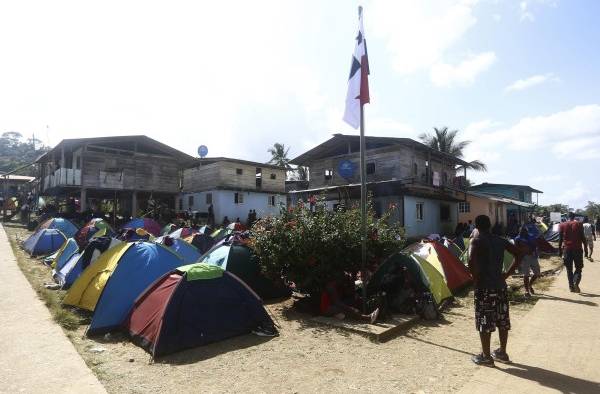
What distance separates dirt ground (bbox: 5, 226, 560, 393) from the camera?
436cm

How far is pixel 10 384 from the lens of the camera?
441cm

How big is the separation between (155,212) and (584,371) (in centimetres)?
2379

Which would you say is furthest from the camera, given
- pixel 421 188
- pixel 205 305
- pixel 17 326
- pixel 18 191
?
pixel 18 191

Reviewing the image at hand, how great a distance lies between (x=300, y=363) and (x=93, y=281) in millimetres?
4705

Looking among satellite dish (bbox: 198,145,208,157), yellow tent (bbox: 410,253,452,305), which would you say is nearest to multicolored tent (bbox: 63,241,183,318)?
yellow tent (bbox: 410,253,452,305)

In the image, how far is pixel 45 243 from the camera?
15.0m

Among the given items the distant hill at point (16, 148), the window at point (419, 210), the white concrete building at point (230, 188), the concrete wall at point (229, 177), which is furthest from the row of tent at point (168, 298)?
the distant hill at point (16, 148)

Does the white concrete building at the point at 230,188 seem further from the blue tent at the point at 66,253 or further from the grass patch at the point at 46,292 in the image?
the blue tent at the point at 66,253

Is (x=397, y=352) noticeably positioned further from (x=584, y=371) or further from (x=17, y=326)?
(x=17, y=326)

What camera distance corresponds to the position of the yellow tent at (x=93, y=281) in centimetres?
727

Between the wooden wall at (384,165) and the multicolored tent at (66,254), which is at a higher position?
the wooden wall at (384,165)

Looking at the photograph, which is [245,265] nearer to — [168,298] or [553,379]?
[168,298]

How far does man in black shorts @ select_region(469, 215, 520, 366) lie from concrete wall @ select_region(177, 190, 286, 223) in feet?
71.9

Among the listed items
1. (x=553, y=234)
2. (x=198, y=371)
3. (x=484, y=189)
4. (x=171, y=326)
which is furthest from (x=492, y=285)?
(x=484, y=189)
